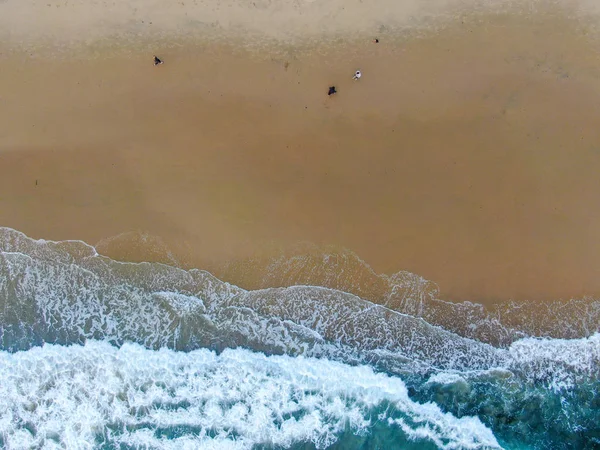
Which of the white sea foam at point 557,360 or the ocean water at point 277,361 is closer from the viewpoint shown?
the ocean water at point 277,361

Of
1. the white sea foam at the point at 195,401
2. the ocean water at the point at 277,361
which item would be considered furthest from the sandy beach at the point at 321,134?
the white sea foam at the point at 195,401

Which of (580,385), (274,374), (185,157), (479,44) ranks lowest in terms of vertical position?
(274,374)

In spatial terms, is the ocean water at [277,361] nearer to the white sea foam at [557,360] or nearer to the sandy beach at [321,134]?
the white sea foam at [557,360]

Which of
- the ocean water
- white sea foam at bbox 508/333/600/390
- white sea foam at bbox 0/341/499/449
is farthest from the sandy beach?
white sea foam at bbox 0/341/499/449

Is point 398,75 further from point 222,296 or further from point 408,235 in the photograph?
point 222,296

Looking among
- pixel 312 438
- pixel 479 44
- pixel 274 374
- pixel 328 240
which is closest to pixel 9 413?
pixel 274 374

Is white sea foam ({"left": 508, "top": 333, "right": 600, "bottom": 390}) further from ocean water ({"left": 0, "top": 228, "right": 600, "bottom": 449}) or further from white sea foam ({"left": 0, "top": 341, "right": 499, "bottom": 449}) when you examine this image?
white sea foam ({"left": 0, "top": 341, "right": 499, "bottom": 449})
